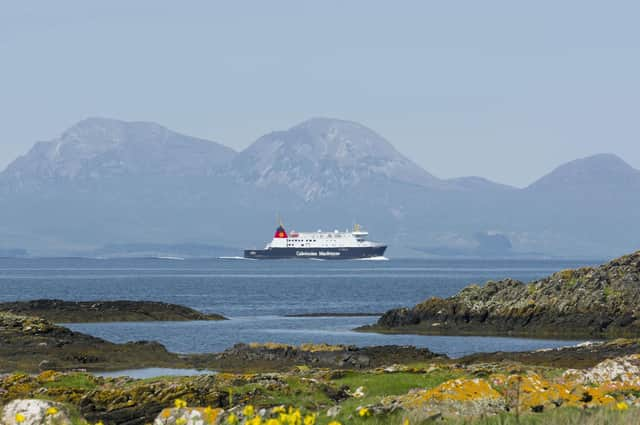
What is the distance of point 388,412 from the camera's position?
58.7ft

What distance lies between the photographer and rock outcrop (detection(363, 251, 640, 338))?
5719cm

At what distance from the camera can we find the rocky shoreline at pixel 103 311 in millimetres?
69188

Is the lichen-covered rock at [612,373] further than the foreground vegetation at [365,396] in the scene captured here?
Yes

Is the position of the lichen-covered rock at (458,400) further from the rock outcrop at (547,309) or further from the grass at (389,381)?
the rock outcrop at (547,309)

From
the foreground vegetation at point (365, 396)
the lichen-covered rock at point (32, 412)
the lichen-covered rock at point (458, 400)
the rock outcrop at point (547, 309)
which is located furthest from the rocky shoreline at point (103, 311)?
the lichen-covered rock at point (458, 400)

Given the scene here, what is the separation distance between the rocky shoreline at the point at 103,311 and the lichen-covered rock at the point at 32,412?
163 feet

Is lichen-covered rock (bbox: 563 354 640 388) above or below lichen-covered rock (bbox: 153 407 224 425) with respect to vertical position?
above

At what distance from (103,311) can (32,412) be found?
174 ft

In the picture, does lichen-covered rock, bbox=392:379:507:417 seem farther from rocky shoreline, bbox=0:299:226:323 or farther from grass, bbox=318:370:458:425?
rocky shoreline, bbox=0:299:226:323

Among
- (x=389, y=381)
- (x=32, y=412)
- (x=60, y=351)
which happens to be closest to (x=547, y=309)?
(x=60, y=351)

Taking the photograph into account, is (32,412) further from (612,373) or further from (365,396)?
(612,373)

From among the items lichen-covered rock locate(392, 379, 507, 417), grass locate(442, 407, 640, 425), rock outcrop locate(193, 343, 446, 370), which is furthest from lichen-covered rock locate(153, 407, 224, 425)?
rock outcrop locate(193, 343, 446, 370)

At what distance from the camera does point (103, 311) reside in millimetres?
71312

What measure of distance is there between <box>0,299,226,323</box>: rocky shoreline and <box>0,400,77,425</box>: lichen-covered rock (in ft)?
163
